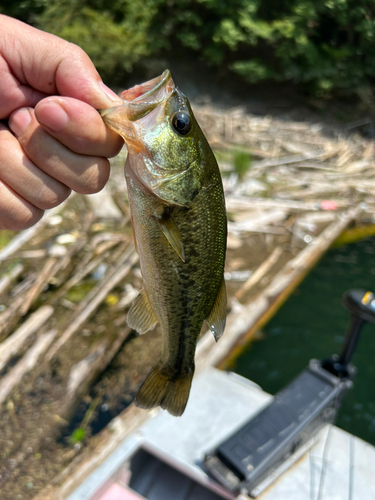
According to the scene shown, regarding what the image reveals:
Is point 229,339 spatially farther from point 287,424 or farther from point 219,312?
point 219,312

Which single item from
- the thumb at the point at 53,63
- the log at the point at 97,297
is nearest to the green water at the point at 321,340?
the log at the point at 97,297

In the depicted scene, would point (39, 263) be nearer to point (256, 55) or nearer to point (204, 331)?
point (204, 331)

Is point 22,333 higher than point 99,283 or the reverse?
higher

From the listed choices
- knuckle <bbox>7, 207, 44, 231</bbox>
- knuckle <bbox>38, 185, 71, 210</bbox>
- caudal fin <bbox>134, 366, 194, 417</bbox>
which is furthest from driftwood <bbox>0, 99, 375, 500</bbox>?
knuckle <bbox>38, 185, 71, 210</bbox>

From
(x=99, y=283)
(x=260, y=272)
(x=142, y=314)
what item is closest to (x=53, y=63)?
(x=142, y=314)

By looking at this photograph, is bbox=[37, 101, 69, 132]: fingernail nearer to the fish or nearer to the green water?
the fish

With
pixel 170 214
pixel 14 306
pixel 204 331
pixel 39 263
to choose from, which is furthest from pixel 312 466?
pixel 39 263

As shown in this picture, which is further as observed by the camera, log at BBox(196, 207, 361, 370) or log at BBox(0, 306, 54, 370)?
log at BBox(196, 207, 361, 370)
